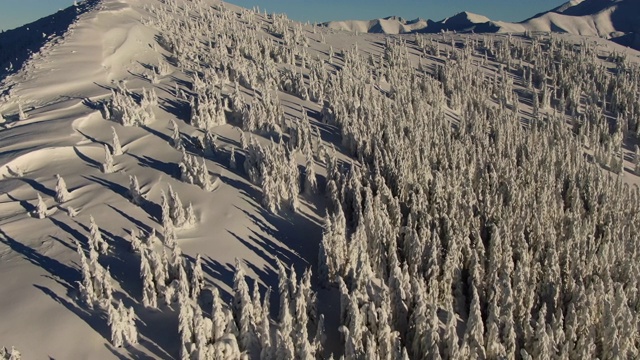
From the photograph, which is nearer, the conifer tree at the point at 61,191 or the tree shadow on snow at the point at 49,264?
the tree shadow on snow at the point at 49,264

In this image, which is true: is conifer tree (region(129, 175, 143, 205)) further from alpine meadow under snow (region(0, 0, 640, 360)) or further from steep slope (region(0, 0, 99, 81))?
steep slope (region(0, 0, 99, 81))

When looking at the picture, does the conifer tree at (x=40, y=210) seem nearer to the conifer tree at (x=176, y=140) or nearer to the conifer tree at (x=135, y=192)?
the conifer tree at (x=135, y=192)

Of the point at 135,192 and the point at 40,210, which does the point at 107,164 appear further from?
the point at 40,210

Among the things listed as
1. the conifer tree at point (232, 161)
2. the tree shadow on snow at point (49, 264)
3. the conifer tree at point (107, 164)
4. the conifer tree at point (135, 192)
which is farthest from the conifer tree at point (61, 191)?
the conifer tree at point (232, 161)

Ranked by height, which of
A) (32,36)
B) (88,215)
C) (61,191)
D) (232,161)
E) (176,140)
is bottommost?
(232,161)

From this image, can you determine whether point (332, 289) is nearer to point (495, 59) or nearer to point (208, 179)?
point (208, 179)

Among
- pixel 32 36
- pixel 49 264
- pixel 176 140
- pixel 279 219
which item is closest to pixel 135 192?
pixel 49 264

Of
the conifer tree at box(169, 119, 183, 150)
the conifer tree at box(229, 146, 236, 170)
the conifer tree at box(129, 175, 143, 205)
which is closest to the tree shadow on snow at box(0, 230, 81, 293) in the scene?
the conifer tree at box(129, 175, 143, 205)

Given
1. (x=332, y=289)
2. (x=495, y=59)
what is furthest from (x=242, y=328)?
(x=495, y=59)
